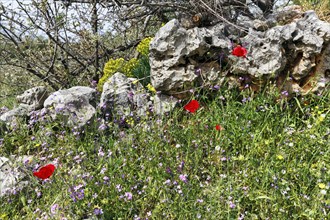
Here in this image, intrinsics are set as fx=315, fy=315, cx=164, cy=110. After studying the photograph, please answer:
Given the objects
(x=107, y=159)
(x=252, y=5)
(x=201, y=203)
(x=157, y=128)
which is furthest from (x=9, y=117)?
(x=252, y=5)

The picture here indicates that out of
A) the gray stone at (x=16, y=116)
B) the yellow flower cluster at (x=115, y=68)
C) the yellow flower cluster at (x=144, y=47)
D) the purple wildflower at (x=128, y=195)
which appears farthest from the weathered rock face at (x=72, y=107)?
the yellow flower cluster at (x=144, y=47)

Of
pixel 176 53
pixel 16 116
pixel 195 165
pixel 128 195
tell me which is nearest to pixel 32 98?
pixel 16 116

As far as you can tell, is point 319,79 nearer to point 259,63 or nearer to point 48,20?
point 259,63

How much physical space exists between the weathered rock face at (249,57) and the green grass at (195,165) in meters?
0.22

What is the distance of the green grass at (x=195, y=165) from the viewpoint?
238 centimetres

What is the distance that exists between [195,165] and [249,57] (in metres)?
1.45

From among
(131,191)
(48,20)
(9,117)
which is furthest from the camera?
(48,20)

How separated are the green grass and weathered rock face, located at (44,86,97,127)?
13 centimetres

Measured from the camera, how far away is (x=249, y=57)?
137 inches

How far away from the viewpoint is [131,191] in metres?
2.65

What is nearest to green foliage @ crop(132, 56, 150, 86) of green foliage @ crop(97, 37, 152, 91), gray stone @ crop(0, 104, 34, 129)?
green foliage @ crop(97, 37, 152, 91)

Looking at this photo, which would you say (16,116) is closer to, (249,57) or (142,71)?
(142,71)

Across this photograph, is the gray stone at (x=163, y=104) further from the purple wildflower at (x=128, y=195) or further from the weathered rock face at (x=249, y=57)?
the purple wildflower at (x=128, y=195)

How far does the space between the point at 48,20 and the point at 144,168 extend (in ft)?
9.81
